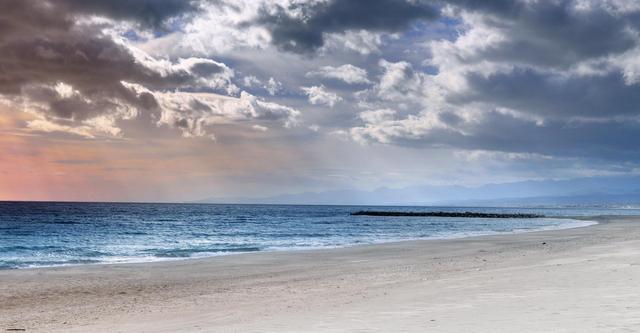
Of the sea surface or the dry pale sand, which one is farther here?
the sea surface

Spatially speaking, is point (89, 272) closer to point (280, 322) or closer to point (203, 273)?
point (203, 273)

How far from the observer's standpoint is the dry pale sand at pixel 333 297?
1118 centimetres

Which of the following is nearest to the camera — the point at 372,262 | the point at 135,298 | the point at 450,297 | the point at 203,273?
the point at 450,297

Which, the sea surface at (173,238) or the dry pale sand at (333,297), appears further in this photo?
the sea surface at (173,238)

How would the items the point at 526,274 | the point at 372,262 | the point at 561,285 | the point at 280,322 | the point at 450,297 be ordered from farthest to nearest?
the point at 372,262 → the point at 526,274 → the point at 561,285 → the point at 450,297 → the point at 280,322

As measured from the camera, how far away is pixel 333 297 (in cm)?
1652

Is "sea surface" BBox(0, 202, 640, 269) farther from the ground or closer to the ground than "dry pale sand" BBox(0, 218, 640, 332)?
closer to the ground

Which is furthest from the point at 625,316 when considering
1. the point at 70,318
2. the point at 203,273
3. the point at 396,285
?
the point at 203,273

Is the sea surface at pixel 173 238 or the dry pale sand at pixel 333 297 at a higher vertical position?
the dry pale sand at pixel 333 297

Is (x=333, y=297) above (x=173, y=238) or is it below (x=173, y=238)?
above

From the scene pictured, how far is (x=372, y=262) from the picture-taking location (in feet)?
94.9

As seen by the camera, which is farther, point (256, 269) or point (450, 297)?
point (256, 269)

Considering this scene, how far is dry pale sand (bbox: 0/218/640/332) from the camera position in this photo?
440 inches

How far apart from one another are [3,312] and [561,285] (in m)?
16.0
